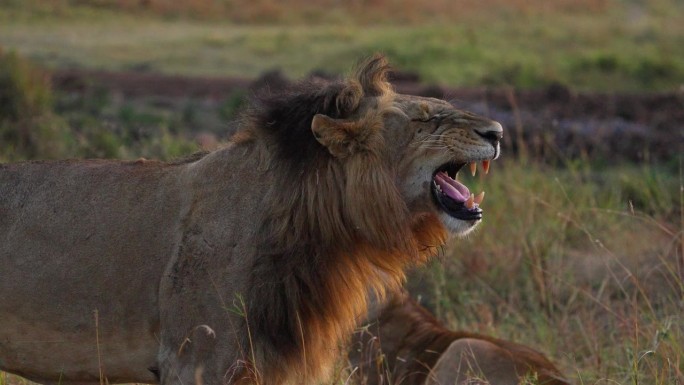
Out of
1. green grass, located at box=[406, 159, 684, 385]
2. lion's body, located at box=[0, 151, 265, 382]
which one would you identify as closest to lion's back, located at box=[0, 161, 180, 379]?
lion's body, located at box=[0, 151, 265, 382]

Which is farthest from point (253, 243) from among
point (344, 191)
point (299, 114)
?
point (299, 114)

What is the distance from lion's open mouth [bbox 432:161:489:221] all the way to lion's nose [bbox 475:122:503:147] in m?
0.12

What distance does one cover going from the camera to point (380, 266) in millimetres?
4348

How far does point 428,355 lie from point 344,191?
7.40 ft

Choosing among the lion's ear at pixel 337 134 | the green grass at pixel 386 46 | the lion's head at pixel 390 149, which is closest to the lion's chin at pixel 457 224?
the lion's head at pixel 390 149

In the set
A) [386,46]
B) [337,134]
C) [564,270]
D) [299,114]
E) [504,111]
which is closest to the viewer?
[337,134]

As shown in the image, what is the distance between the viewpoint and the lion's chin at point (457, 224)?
4184mm

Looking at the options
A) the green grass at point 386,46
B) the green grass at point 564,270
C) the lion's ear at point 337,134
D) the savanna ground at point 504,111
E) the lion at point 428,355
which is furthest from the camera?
the green grass at point 386,46

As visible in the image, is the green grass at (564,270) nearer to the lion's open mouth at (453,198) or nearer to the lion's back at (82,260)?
the lion's open mouth at (453,198)

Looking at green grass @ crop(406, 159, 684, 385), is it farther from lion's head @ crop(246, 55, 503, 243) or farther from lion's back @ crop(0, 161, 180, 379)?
lion's back @ crop(0, 161, 180, 379)

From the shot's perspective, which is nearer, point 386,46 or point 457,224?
point 457,224

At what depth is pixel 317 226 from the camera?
13.9 ft

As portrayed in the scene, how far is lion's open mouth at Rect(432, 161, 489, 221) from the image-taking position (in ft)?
13.7

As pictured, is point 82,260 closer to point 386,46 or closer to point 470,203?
point 470,203
